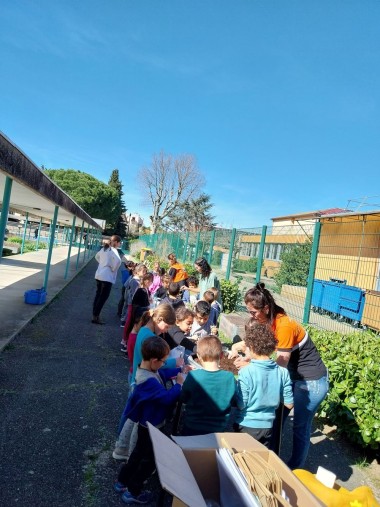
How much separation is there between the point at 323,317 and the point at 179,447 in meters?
4.61

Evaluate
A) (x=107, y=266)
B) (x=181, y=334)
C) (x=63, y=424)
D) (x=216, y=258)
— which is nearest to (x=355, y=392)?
(x=181, y=334)

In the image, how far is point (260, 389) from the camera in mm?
2484

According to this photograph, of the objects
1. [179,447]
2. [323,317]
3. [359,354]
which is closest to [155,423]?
[179,447]

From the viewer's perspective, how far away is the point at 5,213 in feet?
16.2

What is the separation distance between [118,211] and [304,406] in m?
60.5

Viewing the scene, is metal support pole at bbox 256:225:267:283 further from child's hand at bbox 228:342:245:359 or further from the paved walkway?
child's hand at bbox 228:342:245:359

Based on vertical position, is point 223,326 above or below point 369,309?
below

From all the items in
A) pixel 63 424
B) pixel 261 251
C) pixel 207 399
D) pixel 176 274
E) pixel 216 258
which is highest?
pixel 261 251

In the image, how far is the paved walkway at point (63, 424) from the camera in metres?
2.49

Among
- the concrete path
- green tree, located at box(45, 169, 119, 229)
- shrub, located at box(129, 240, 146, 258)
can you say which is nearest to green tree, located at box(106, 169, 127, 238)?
green tree, located at box(45, 169, 119, 229)

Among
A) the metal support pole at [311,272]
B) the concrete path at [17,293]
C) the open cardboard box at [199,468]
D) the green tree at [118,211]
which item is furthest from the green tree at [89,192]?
the open cardboard box at [199,468]

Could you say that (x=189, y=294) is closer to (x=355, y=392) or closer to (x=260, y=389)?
(x=355, y=392)

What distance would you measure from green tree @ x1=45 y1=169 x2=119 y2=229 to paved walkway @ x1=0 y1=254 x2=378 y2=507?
159ft

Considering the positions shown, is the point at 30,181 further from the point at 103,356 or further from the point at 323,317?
the point at 323,317
